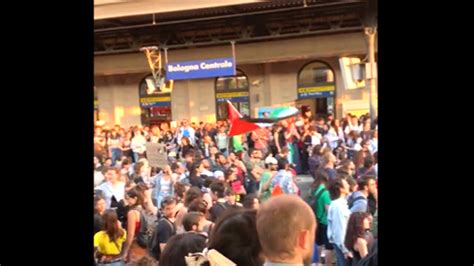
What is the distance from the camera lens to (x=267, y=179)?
3.43m

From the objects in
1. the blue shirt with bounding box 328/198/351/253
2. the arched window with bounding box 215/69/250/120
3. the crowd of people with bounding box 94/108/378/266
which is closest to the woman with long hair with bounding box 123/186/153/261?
the crowd of people with bounding box 94/108/378/266

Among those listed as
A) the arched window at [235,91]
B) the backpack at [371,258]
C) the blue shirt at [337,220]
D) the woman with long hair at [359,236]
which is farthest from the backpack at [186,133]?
the backpack at [371,258]

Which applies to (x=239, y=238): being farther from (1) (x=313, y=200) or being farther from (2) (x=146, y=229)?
(2) (x=146, y=229)

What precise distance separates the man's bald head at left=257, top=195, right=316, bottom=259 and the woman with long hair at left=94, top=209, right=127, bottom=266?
3.42 ft

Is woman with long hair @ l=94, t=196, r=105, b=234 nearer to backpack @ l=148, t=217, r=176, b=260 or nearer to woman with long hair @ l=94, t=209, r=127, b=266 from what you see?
woman with long hair @ l=94, t=209, r=127, b=266

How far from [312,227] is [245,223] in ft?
1.30

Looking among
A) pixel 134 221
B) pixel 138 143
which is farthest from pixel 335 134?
pixel 134 221

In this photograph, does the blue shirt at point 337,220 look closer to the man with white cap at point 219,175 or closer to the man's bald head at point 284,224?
the man's bald head at point 284,224

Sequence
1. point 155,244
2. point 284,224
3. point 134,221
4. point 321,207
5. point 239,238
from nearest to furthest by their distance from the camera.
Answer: point 284,224
point 239,238
point 321,207
point 155,244
point 134,221

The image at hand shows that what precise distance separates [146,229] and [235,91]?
1099mm
